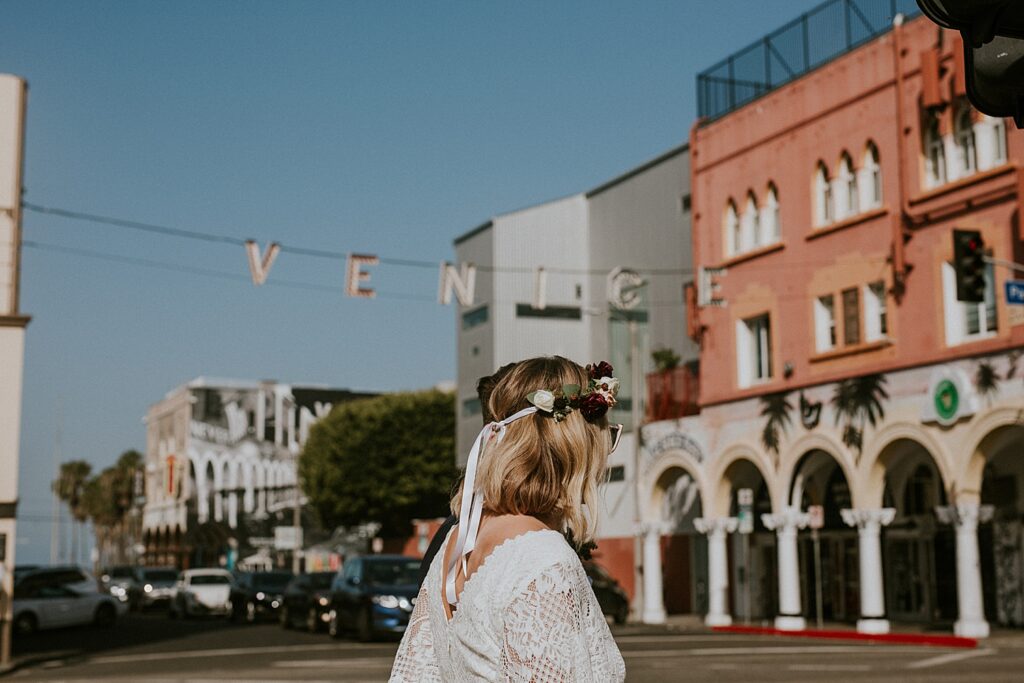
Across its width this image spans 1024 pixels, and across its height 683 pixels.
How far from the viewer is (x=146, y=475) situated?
11494cm

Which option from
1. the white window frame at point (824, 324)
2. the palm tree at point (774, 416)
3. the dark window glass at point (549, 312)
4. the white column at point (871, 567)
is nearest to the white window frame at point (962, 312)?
the white window frame at point (824, 324)

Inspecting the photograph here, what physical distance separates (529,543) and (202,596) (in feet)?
142

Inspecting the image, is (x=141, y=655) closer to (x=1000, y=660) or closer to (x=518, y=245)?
(x=1000, y=660)

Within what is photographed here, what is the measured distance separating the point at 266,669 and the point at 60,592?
61.3 feet

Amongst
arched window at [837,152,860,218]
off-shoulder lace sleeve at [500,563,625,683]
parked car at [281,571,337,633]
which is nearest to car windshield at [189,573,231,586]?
parked car at [281,571,337,633]

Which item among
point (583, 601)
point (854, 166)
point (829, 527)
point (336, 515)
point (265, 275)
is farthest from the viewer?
point (336, 515)

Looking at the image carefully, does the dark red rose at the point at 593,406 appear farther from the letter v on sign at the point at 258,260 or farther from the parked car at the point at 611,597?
the parked car at the point at 611,597

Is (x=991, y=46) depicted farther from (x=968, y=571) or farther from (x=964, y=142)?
(x=964, y=142)

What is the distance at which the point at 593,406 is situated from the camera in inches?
117

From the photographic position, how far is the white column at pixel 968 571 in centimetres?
2788

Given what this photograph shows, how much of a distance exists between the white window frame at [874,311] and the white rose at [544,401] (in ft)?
97.1

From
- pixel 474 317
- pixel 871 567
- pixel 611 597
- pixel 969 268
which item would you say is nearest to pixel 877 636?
pixel 871 567

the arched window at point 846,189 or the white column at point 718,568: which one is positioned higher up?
the arched window at point 846,189

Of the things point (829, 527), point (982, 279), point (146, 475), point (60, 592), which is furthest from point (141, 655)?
point (146, 475)
